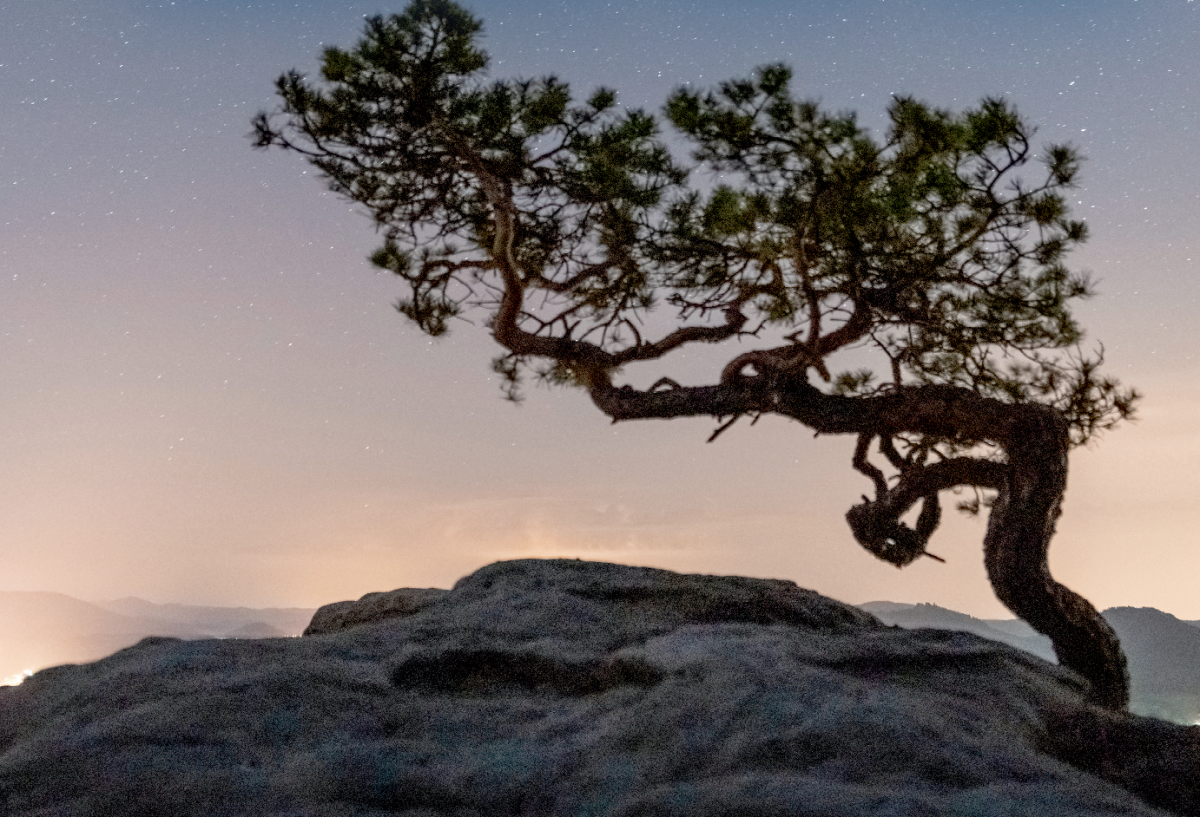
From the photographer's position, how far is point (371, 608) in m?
4.06

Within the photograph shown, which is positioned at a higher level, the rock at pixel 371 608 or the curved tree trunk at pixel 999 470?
the curved tree trunk at pixel 999 470

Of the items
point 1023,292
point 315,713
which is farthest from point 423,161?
point 315,713

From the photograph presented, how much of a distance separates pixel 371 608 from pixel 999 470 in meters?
3.19

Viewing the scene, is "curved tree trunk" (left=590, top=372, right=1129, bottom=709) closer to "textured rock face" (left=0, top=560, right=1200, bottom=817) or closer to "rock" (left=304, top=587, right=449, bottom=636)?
"textured rock face" (left=0, top=560, right=1200, bottom=817)

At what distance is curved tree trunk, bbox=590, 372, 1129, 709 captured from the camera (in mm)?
4402

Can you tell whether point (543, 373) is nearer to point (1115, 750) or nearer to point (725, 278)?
point (725, 278)

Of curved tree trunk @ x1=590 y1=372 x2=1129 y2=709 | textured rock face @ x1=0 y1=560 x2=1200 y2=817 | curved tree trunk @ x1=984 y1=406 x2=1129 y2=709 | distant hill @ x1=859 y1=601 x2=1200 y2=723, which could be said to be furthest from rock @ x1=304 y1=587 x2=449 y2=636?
distant hill @ x1=859 y1=601 x2=1200 y2=723

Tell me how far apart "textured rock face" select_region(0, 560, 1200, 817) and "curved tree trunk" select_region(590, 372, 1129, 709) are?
4.81 feet

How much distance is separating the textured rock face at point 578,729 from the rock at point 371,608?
0.69 meters

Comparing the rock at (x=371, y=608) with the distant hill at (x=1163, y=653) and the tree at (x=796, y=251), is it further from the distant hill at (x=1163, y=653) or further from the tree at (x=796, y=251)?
the distant hill at (x=1163, y=653)

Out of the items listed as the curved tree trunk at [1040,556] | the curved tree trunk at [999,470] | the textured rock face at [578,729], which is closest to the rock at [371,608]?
the textured rock face at [578,729]

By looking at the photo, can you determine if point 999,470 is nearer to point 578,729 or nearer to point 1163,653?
point 578,729

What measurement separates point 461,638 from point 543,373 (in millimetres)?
3142

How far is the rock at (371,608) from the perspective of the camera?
3.93m
